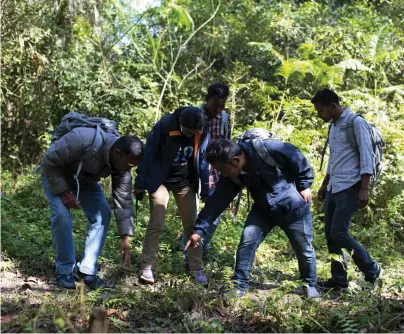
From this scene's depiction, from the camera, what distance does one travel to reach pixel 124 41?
12.4 meters

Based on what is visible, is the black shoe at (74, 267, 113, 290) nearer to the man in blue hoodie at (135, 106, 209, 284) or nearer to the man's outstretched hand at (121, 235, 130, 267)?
the man's outstretched hand at (121, 235, 130, 267)

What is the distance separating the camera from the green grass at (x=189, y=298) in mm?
3967

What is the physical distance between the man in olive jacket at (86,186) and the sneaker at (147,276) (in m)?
0.24

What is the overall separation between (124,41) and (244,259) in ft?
29.4

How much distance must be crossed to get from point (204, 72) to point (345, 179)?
7999 millimetres

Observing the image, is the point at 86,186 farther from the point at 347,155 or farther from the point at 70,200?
the point at 347,155

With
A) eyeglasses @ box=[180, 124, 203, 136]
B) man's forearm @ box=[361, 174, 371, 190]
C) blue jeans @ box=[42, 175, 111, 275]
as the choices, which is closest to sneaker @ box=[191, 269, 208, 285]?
blue jeans @ box=[42, 175, 111, 275]

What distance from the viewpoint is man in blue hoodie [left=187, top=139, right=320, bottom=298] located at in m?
4.56

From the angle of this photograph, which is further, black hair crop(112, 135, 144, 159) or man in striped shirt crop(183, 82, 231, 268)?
man in striped shirt crop(183, 82, 231, 268)

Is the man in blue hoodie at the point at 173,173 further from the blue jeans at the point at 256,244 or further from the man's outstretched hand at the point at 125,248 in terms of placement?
the blue jeans at the point at 256,244

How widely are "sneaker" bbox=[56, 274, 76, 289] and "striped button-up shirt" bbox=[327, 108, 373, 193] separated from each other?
290 centimetres

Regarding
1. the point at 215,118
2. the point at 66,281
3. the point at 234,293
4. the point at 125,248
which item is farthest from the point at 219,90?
the point at 66,281

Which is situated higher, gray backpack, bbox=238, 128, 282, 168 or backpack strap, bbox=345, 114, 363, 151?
backpack strap, bbox=345, 114, 363, 151

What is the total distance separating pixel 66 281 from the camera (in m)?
5.10
